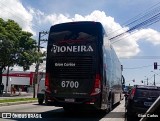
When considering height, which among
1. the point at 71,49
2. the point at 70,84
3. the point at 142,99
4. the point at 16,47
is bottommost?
the point at 142,99

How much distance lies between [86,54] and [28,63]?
3484 centimetres

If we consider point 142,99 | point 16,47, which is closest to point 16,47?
point 16,47

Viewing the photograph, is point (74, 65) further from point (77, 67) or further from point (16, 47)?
point (16, 47)

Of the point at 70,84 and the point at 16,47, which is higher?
Answer: the point at 16,47

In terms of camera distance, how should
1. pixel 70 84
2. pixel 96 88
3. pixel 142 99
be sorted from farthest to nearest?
pixel 70 84, pixel 96 88, pixel 142 99

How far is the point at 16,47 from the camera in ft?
157

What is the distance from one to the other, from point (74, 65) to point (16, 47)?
34.5 metres

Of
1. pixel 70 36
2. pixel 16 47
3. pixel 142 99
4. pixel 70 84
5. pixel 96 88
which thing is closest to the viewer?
pixel 142 99

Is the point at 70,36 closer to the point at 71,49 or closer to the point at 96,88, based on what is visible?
the point at 71,49

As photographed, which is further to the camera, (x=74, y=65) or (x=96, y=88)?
(x=74, y=65)

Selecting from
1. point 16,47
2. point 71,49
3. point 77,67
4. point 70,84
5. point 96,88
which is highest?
point 16,47

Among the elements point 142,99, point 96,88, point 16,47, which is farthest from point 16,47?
point 142,99

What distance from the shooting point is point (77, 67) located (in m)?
14.5

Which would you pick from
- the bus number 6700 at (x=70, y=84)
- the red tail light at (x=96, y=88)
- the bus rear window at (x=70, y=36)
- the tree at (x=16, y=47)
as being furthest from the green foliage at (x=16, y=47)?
the red tail light at (x=96, y=88)
